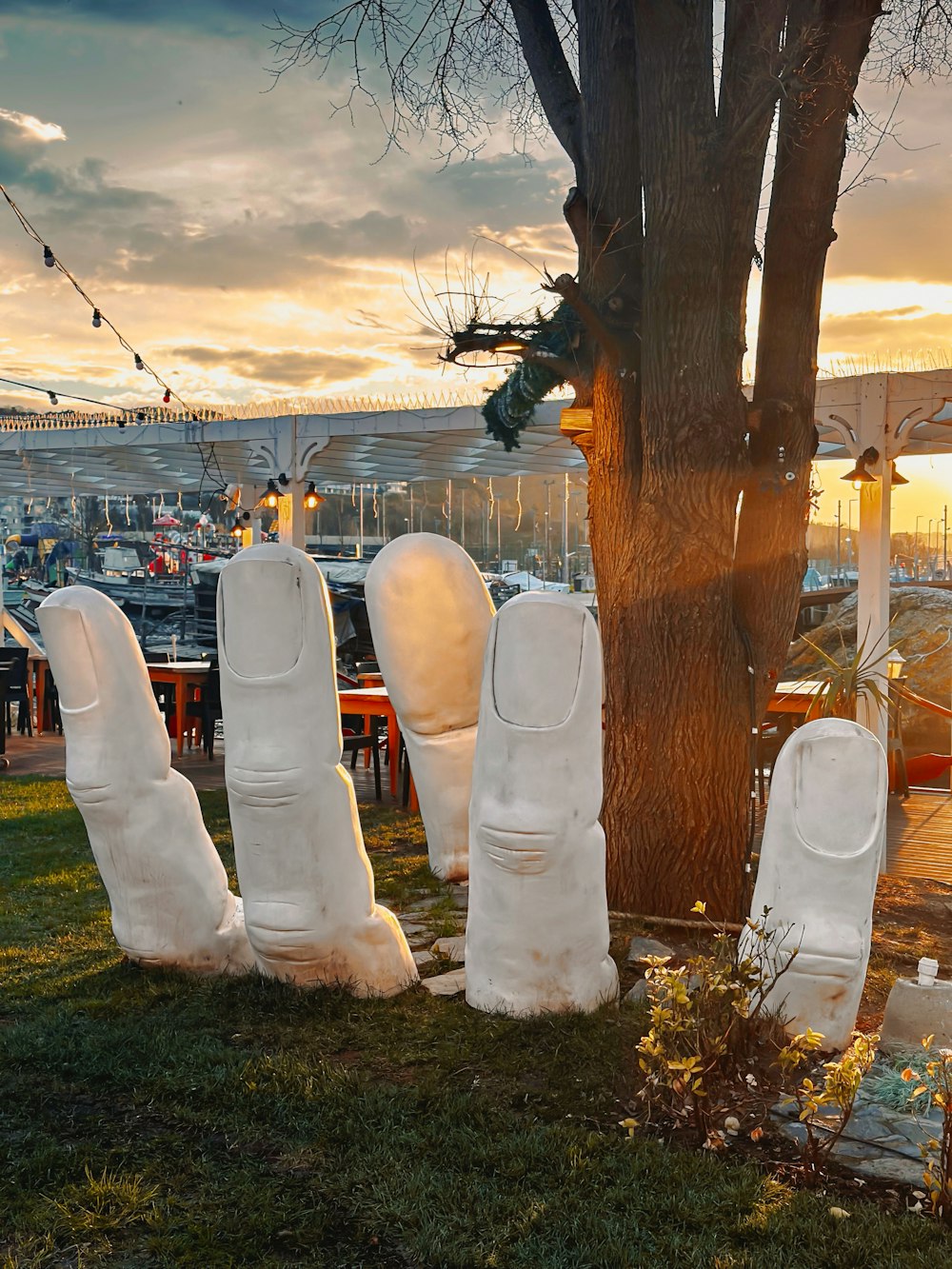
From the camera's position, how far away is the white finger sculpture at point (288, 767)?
3705 mm

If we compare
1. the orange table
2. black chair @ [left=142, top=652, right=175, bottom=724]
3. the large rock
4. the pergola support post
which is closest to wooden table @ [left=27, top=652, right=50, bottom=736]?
black chair @ [left=142, top=652, right=175, bottom=724]

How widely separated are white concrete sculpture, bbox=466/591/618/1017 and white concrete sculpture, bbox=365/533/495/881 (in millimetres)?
1669

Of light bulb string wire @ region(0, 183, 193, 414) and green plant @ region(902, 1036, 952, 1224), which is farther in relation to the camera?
light bulb string wire @ region(0, 183, 193, 414)

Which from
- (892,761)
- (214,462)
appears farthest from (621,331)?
(214,462)

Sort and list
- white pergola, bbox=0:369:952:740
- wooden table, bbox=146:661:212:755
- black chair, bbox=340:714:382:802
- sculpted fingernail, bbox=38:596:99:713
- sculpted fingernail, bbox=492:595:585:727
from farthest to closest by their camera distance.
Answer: wooden table, bbox=146:661:212:755 → black chair, bbox=340:714:382:802 → white pergola, bbox=0:369:952:740 → sculpted fingernail, bbox=38:596:99:713 → sculpted fingernail, bbox=492:595:585:727

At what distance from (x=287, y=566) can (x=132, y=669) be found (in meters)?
0.82

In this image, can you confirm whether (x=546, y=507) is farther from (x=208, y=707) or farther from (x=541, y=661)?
(x=541, y=661)

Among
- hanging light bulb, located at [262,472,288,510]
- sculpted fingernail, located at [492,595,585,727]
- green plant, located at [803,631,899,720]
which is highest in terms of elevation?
hanging light bulb, located at [262,472,288,510]

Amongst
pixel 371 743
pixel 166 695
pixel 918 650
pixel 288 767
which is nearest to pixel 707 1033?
pixel 288 767

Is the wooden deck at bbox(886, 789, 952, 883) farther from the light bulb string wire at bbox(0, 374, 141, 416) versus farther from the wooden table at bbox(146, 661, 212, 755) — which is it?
the light bulb string wire at bbox(0, 374, 141, 416)

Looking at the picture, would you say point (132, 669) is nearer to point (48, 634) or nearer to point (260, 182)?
point (48, 634)

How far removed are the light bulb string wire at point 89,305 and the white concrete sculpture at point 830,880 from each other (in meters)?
8.35

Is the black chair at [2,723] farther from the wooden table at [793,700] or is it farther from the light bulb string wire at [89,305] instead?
the wooden table at [793,700]

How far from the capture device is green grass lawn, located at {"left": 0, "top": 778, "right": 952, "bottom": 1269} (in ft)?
8.34
